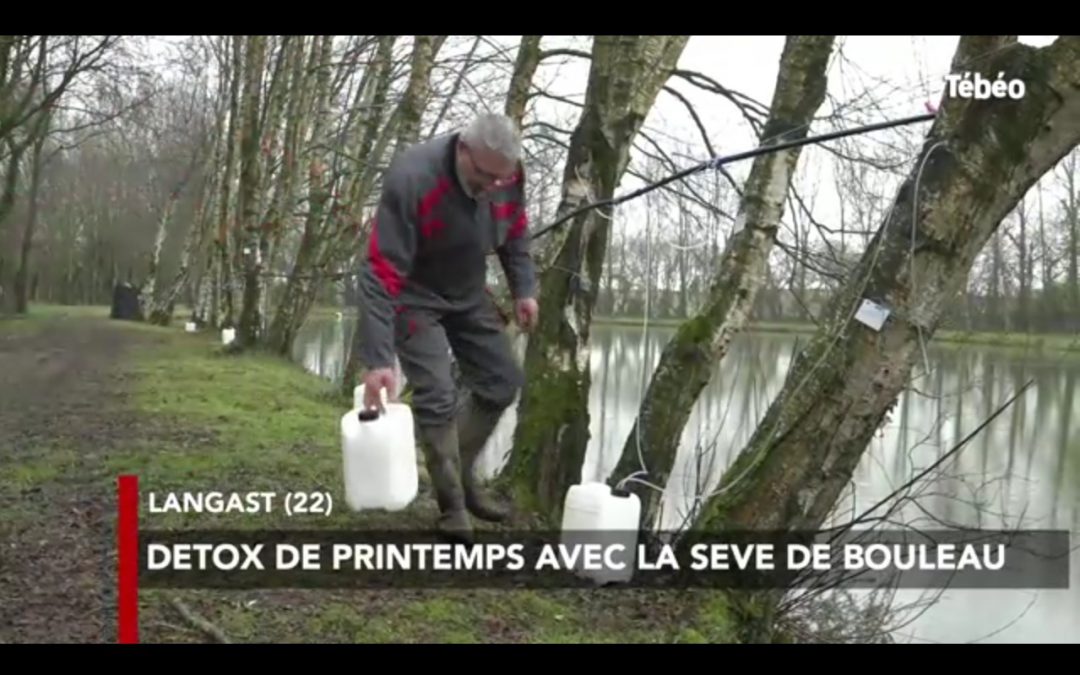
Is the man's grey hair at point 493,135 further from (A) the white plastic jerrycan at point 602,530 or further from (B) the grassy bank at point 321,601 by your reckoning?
(B) the grassy bank at point 321,601

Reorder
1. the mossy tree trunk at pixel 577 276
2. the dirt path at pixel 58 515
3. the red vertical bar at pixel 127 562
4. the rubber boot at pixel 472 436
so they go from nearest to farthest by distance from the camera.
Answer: the red vertical bar at pixel 127 562 → the dirt path at pixel 58 515 → the rubber boot at pixel 472 436 → the mossy tree trunk at pixel 577 276

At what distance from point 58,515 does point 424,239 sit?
1.58 meters

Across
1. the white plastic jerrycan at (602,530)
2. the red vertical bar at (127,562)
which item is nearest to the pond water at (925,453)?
the white plastic jerrycan at (602,530)

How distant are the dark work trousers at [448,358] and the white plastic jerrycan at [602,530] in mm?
457

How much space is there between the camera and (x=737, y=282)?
159 inches

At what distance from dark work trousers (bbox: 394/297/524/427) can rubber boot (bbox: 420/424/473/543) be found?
4 centimetres

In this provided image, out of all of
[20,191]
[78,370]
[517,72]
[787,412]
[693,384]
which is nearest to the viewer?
[787,412]

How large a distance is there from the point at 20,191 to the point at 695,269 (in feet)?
58.4

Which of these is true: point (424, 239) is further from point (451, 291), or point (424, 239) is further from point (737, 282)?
point (737, 282)

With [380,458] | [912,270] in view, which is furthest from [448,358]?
[912,270]

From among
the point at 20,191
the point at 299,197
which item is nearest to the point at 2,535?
the point at 299,197

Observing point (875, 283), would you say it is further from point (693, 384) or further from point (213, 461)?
point (213, 461)

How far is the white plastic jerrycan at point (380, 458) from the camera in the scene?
10.5 ft

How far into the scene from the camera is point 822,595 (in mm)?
3652
